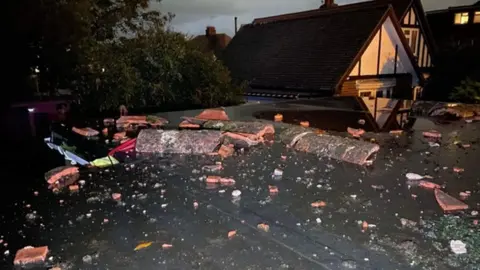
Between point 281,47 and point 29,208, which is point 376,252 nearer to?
point 29,208

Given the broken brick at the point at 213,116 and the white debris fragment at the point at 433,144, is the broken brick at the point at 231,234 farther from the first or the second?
the broken brick at the point at 213,116

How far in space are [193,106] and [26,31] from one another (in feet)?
11.6

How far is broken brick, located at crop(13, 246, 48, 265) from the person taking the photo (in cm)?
118

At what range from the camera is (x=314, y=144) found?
2.56 meters

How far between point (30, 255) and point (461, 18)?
21.5 meters

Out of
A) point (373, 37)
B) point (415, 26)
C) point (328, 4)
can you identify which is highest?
point (328, 4)

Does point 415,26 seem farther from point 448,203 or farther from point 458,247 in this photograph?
point 458,247

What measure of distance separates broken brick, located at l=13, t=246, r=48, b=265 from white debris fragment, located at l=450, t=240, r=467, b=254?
1.35 metres

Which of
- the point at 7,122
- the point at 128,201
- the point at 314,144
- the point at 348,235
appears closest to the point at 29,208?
the point at 128,201

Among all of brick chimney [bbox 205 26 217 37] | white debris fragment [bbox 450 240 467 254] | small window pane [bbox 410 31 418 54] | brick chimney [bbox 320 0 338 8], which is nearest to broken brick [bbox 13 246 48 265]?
white debris fragment [bbox 450 240 467 254]

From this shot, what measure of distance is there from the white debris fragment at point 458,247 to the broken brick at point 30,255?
135 centimetres

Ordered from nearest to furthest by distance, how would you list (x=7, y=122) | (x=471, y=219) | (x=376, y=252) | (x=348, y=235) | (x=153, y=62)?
(x=376, y=252) → (x=348, y=235) → (x=471, y=219) → (x=7, y=122) → (x=153, y=62)

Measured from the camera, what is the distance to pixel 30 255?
1206 mm

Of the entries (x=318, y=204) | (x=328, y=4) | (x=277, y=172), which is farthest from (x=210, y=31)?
(x=318, y=204)
